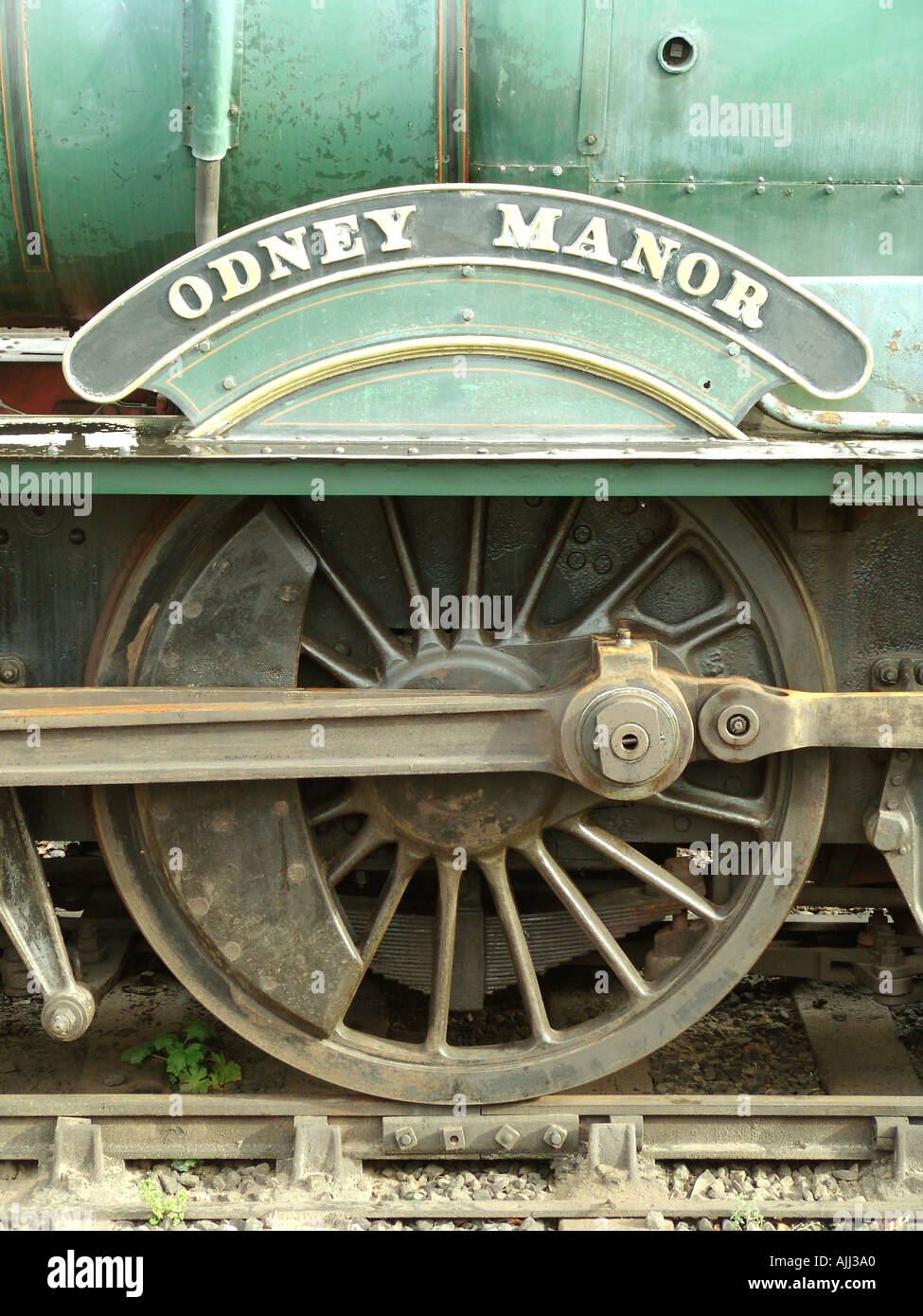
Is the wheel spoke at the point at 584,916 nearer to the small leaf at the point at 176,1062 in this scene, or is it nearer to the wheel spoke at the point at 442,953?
the wheel spoke at the point at 442,953

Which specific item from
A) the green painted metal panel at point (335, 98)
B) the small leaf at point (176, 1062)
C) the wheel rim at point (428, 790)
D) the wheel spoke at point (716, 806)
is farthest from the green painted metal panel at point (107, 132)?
the small leaf at point (176, 1062)

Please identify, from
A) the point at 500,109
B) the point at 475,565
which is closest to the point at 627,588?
the point at 475,565

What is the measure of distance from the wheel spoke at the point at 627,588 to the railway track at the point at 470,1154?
1.21 m

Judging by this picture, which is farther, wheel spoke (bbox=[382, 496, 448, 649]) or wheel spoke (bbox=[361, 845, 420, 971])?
wheel spoke (bbox=[361, 845, 420, 971])

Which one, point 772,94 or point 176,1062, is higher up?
point 772,94

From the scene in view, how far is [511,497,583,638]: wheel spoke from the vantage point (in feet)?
10.1

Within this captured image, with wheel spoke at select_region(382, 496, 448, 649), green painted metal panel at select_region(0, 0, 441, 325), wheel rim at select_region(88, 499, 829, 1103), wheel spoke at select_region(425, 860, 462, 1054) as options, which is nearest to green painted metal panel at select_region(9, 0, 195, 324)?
green painted metal panel at select_region(0, 0, 441, 325)

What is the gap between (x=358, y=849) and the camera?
3254 mm

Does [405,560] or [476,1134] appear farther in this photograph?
[476,1134]

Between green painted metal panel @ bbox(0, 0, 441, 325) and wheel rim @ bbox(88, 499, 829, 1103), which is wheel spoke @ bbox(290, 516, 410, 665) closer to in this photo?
wheel rim @ bbox(88, 499, 829, 1103)

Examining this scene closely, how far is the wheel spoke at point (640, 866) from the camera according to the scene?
10.5ft

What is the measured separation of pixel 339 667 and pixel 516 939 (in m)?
0.80

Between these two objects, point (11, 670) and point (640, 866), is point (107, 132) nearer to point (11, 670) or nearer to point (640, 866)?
point (11, 670)

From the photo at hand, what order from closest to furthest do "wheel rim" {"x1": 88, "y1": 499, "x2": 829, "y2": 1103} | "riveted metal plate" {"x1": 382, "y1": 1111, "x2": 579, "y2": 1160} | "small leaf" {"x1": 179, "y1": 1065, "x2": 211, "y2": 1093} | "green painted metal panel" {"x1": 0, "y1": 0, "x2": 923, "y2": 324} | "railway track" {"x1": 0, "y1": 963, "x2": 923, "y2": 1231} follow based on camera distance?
"green painted metal panel" {"x1": 0, "y1": 0, "x2": 923, "y2": 324} → "wheel rim" {"x1": 88, "y1": 499, "x2": 829, "y2": 1103} → "railway track" {"x1": 0, "y1": 963, "x2": 923, "y2": 1231} → "riveted metal plate" {"x1": 382, "y1": 1111, "x2": 579, "y2": 1160} → "small leaf" {"x1": 179, "y1": 1065, "x2": 211, "y2": 1093}
